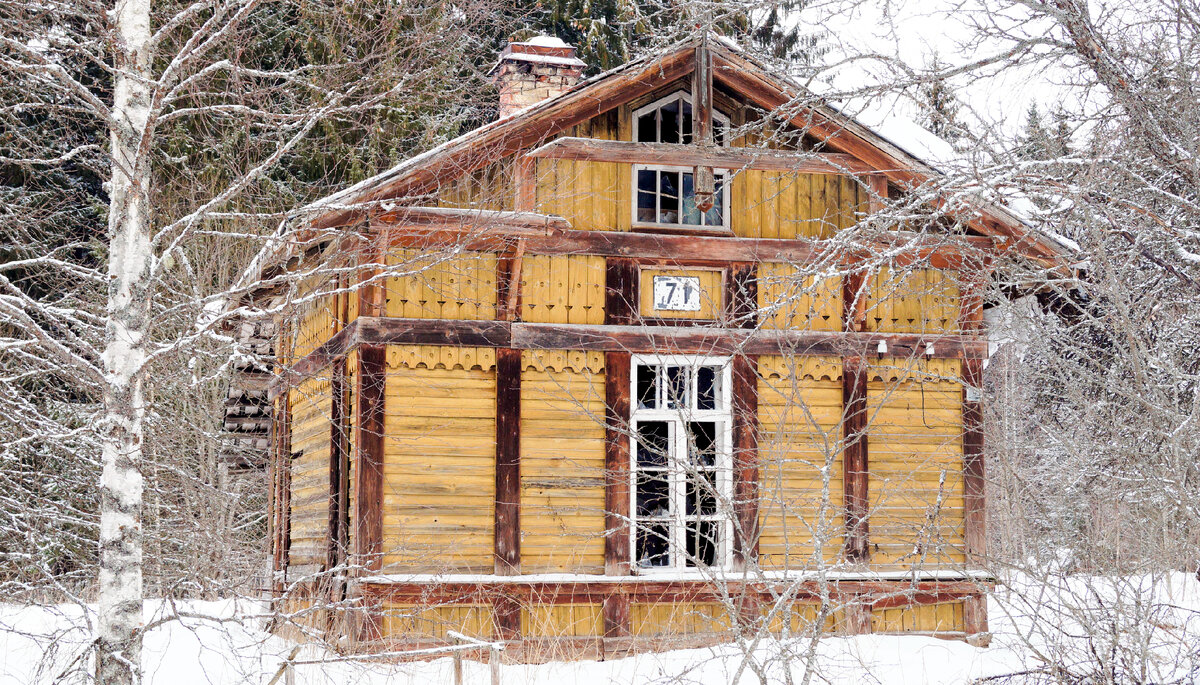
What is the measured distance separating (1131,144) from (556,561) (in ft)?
21.0

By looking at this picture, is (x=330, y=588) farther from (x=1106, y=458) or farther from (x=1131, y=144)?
(x=1131, y=144)

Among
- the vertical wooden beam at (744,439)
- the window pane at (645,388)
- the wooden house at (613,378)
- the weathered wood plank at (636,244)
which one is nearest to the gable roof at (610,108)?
the wooden house at (613,378)

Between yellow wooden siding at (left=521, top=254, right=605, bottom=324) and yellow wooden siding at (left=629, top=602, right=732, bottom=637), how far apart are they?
2.77 m

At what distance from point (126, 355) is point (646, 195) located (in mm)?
6392

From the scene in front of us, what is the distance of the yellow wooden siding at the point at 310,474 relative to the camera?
12.8 m

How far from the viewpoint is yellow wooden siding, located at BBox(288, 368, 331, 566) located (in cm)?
1275

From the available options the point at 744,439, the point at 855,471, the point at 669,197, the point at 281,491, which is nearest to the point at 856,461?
the point at 855,471

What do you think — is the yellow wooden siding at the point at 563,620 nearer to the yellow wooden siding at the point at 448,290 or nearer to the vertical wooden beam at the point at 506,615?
the vertical wooden beam at the point at 506,615

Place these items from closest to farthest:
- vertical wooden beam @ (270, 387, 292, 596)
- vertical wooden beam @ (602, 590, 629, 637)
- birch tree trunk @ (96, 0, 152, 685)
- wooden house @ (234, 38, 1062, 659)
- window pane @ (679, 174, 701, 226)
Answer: birch tree trunk @ (96, 0, 152, 685)
wooden house @ (234, 38, 1062, 659)
vertical wooden beam @ (602, 590, 629, 637)
window pane @ (679, 174, 701, 226)
vertical wooden beam @ (270, 387, 292, 596)

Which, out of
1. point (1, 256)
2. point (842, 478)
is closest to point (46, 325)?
point (1, 256)

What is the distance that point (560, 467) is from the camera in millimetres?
11672

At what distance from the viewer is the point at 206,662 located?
12.4 m

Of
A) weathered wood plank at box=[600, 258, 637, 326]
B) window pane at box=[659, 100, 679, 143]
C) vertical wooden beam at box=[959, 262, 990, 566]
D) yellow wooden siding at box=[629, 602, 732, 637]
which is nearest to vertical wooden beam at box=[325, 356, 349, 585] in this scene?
weathered wood plank at box=[600, 258, 637, 326]

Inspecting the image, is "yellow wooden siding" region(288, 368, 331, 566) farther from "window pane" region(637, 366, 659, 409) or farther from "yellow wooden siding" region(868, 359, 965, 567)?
"yellow wooden siding" region(868, 359, 965, 567)
